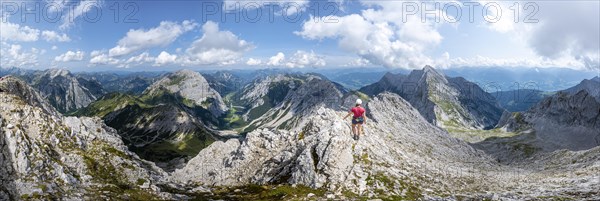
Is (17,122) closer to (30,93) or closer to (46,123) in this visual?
(46,123)

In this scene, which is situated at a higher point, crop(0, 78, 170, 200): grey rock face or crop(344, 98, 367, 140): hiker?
crop(344, 98, 367, 140): hiker

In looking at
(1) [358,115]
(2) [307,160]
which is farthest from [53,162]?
(1) [358,115]

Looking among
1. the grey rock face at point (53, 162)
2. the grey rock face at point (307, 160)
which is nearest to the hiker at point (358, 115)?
the grey rock face at point (307, 160)

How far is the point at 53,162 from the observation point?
1909 inches

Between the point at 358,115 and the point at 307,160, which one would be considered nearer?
the point at 307,160

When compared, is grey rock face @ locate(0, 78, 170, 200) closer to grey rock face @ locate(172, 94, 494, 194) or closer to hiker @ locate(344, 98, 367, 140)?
grey rock face @ locate(172, 94, 494, 194)

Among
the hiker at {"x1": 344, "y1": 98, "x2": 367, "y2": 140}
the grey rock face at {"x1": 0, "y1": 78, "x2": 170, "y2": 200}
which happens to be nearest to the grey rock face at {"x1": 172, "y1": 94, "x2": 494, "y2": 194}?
the hiker at {"x1": 344, "y1": 98, "x2": 367, "y2": 140}

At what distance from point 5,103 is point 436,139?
113 metres

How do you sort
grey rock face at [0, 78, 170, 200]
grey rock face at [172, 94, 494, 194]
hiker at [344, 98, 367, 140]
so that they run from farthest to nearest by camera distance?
hiker at [344, 98, 367, 140]
grey rock face at [172, 94, 494, 194]
grey rock face at [0, 78, 170, 200]

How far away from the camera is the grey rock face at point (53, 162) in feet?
140

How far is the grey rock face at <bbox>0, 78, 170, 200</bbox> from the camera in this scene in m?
42.6

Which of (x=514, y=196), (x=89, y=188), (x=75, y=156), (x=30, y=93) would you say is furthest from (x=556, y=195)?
(x=30, y=93)

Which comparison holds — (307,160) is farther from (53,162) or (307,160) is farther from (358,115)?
(53,162)

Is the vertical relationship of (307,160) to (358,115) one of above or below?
below
